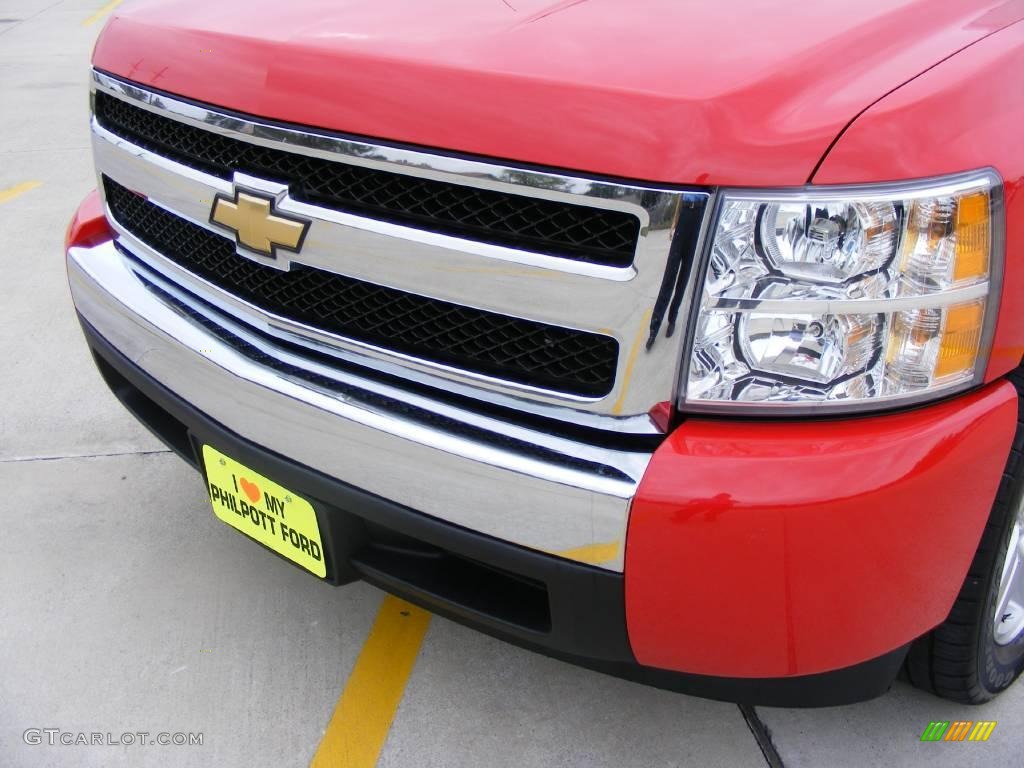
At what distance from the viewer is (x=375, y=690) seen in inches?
89.7

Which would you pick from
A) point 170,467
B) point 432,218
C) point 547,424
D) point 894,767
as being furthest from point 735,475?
point 170,467

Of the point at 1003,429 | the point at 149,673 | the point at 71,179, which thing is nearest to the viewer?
the point at 1003,429

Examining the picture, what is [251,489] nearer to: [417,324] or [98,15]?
[417,324]

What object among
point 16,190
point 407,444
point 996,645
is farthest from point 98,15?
point 996,645

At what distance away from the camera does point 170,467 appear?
3.13 m

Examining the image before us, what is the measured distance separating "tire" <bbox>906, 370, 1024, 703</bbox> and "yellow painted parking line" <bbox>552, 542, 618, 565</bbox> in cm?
67

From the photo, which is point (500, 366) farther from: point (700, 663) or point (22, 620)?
point (22, 620)

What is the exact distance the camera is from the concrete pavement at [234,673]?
2105 millimetres

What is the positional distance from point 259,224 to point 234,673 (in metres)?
1.13

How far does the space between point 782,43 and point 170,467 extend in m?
2.35

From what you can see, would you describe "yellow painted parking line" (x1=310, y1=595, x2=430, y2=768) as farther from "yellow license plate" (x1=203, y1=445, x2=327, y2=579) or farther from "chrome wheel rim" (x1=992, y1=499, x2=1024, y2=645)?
"chrome wheel rim" (x1=992, y1=499, x2=1024, y2=645)

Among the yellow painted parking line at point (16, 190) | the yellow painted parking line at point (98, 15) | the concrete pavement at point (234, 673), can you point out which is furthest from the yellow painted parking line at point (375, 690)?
the yellow painted parking line at point (98, 15)

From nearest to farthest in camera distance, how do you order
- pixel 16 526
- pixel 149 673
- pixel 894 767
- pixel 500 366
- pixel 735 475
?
pixel 735 475 → pixel 500 366 → pixel 894 767 → pixel 149 673 → pixel 16 526

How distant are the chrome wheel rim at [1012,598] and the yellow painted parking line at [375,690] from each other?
1.30 metres
